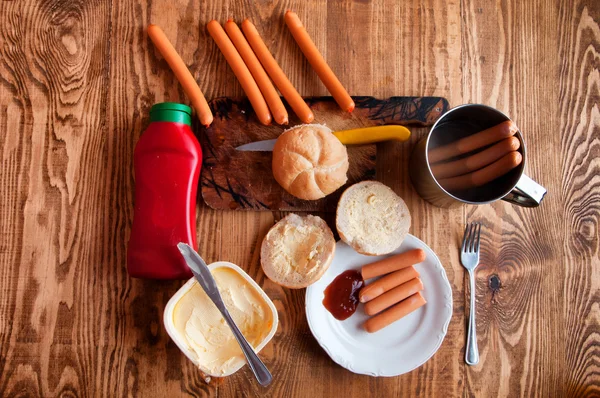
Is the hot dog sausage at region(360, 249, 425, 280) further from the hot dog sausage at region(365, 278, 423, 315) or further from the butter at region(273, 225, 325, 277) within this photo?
the butter at region(273, 225, 325, 277)

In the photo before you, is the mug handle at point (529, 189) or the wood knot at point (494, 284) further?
the wood knot at point (494, 284)

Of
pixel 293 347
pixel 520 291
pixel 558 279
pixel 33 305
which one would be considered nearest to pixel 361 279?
pixel 293 347

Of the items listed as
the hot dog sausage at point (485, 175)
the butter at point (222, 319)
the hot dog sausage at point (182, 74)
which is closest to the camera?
the hot dog sausage at point (485, 175)

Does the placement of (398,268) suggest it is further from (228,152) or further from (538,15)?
(538,15)

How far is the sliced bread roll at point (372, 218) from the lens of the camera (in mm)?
1814

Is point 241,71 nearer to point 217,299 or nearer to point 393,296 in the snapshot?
point 217,299

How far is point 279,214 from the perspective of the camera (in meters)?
1.93

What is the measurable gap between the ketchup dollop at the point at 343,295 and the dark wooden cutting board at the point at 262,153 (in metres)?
0.31

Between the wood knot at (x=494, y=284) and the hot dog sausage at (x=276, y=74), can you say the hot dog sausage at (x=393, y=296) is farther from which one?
the hot dog sausage at (x=276, y=74)

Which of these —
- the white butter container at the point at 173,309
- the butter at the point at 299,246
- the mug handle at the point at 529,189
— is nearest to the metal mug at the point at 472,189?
the mug handle at the point at 529,189

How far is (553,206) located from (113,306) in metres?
2.00

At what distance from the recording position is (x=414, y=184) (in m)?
1.94

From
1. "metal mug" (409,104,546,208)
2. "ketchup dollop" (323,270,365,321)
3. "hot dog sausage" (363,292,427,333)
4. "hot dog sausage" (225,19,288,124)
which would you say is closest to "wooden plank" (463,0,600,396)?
"metal mug" (409,104,546,208)

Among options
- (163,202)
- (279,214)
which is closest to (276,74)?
(279,214)
